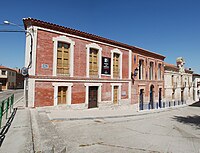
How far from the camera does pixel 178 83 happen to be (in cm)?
2580

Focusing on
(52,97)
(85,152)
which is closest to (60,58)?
(52,97)

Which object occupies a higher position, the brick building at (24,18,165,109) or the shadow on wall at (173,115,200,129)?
A: the brick building at (24,18,165,109)

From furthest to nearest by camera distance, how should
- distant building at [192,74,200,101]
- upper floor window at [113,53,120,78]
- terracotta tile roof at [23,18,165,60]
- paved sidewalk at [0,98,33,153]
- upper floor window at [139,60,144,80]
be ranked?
1. distant building at [192,74,200,101]
2. upper floor window at [139,60,144,80]
3. upper floor window at [113,53,120,78]
4. terracotta tile roof at [23,18,165,60]
5. paved sidewalk at [0,98,33,153]

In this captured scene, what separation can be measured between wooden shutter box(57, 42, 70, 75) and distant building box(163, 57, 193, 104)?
16.7 metres

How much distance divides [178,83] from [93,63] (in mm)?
19660

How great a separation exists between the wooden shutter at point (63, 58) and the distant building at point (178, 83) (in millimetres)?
16710

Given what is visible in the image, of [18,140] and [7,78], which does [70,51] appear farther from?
[7,78]

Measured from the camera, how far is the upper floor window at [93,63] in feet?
41.3

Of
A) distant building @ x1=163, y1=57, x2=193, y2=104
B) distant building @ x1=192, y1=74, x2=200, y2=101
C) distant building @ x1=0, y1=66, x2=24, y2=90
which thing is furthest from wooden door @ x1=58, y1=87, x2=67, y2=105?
distant building @ x1=0, y1=66, x2=24, y2=90

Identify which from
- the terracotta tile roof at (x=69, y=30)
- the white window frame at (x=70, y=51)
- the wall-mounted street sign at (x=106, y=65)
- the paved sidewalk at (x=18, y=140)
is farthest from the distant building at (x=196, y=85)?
the paved sidewalk at (x=18, y=140)

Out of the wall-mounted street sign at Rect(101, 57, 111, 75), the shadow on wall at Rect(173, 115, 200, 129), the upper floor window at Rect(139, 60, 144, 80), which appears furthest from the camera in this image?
the upper floor window at Rect(139, 60, 144, 80)

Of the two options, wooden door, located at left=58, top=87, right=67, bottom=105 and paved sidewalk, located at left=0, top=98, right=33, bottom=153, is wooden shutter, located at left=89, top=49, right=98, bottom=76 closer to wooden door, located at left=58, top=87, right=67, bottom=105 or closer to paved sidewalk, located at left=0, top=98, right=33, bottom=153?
wooden door, located at left=58, top=87, right=67, bottom=105

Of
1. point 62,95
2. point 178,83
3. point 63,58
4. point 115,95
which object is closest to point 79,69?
point 63,58

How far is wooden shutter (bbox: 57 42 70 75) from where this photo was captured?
1068 centimetres
